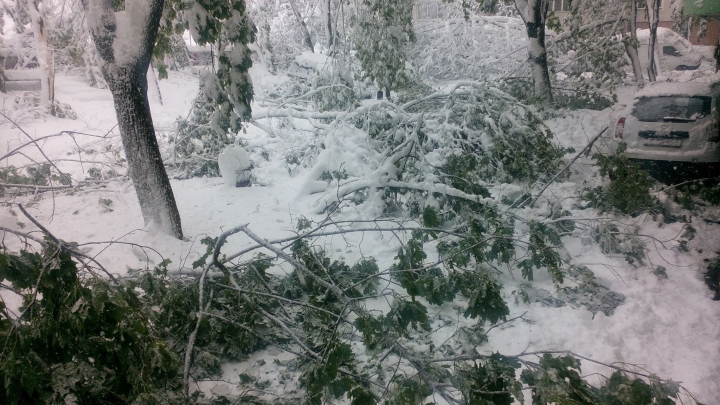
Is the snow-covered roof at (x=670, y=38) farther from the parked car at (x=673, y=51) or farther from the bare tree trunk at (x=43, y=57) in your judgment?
the bare tree trunk at (x=43, y=57)

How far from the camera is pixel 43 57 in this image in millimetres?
12078

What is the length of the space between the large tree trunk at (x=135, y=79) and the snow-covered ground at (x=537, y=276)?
587 millimetres

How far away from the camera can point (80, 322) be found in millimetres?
2166

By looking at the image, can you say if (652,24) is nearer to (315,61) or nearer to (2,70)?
(315,61)

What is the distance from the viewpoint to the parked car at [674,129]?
593 centimetres

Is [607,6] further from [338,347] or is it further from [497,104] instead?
[338,347]

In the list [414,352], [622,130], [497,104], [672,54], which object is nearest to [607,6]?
[672,54]

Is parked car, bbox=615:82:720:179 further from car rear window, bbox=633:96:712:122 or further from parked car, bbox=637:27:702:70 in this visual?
parked car, bbox=637:27:702:70

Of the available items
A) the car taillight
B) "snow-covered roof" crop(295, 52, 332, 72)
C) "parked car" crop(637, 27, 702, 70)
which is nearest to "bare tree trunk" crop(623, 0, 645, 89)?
the car taillight

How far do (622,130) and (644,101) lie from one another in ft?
1.83

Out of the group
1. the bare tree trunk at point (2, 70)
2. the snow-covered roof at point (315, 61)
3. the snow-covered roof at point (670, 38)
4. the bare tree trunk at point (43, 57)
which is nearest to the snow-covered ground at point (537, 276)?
the snow-covered roof at point (315, 61)

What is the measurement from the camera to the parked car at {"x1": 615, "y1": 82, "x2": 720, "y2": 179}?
19.4 ft

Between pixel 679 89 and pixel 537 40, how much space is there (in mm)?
4179

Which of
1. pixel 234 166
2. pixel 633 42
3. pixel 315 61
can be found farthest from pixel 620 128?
pixel 315 61
